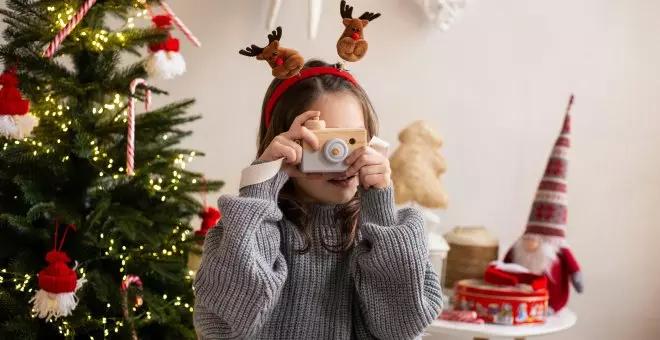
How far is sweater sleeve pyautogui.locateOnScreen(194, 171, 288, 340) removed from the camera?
0.94 metres

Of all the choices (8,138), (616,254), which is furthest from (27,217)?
(616,254)

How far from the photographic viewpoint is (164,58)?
168cm

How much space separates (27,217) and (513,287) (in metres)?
1.11

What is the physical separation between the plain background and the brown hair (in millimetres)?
1185

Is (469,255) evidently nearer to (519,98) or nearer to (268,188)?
(519,98)

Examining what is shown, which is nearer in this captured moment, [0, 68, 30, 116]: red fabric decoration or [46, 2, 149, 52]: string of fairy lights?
[0, 68, 30, 116]: red fabric decoration

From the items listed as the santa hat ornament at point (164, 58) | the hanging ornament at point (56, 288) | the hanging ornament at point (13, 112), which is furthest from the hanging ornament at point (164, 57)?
the hanging ornament at point (56, 288)

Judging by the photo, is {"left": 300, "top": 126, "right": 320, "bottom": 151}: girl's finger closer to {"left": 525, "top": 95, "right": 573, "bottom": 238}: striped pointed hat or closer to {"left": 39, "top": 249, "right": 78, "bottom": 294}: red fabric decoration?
{"left": 39, "top": 249, "right": 78, "bottom": 294}: red fabric decoration

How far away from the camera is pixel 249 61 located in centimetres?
227

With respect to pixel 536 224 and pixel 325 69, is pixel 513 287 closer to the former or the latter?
pixel 536 224

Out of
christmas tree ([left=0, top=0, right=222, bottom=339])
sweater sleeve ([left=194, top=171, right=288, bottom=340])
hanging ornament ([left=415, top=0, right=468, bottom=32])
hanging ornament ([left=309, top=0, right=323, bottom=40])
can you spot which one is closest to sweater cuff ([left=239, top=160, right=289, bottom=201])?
sweater sleeve ([left=194, top=171, right=288, bottom=340])

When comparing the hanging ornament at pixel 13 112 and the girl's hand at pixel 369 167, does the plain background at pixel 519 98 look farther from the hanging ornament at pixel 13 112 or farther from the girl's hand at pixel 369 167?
Result: the girl's hand at pixel 369 167

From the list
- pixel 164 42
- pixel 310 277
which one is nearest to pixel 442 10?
pixel 164 42

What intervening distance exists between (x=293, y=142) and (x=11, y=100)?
79 centimetres
